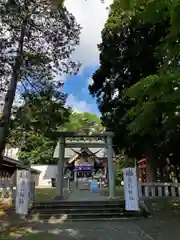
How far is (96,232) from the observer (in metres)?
8.00

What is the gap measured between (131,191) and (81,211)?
2.06 metres

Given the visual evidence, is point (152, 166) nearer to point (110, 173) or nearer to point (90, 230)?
point (110, 173)

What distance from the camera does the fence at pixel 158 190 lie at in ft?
41.4

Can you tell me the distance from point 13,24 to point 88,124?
97.6ft

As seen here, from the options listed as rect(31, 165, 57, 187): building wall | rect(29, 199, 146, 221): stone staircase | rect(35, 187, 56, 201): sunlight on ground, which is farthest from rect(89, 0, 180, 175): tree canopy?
rect(31, 165, 57, 187): building wall

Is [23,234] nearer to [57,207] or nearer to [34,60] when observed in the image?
[57,207]

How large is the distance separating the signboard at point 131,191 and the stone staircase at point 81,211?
434 mm

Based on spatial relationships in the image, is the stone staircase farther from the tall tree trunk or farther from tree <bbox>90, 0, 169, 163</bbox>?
tree <bbox>90, 0, 169, 163</bbox>

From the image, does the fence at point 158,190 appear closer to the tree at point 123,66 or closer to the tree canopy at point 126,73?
the tree canopy at point 126,73

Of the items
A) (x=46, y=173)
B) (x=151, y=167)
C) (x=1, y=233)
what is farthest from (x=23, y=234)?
(x=46, y=173)

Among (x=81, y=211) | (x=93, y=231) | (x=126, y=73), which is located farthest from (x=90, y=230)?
(x=126, y=73)

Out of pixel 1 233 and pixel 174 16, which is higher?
pixel 174 16

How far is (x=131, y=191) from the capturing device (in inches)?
404

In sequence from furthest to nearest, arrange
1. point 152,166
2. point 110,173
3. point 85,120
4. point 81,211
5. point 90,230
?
point 85,120 < point 152,166 < point 110,173 < point 81,211 < point 90,230
